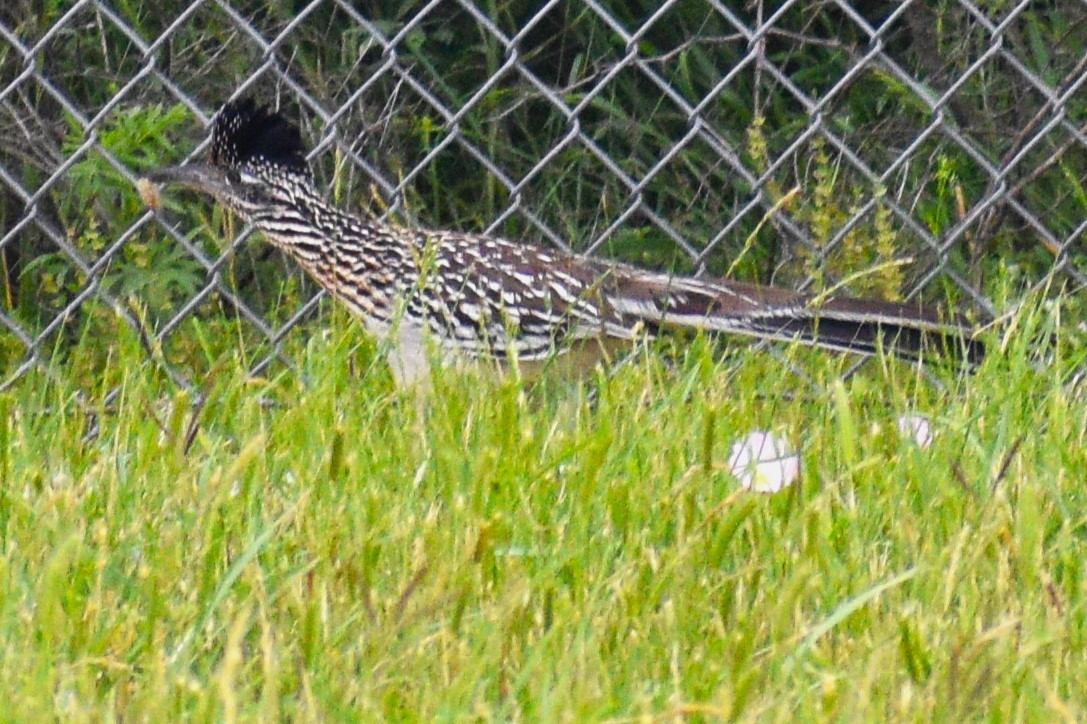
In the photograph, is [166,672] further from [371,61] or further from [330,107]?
[371,61]

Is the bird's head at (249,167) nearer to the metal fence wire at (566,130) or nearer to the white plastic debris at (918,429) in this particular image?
the metal fence wire at (566,130)

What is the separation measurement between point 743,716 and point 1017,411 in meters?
1.36

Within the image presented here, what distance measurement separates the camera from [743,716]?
6.75ft

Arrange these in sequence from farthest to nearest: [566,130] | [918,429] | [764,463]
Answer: [566,130] → [918,429] → [764,463]

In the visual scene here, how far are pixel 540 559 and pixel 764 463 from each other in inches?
20.2

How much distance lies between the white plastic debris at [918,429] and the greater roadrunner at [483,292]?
34 centimetres

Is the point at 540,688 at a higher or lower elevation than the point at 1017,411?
lower

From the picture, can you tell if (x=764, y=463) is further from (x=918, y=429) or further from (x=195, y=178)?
(x=195, y=178)

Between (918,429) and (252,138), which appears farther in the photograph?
(252,138)

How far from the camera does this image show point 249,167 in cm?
417

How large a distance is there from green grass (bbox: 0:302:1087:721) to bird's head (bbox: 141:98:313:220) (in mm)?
774

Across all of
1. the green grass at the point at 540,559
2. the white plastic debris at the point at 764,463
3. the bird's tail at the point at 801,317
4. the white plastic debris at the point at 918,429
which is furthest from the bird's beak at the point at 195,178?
the white plastic debris at the point at 918,429

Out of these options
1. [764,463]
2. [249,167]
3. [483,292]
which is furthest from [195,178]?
[764,463]

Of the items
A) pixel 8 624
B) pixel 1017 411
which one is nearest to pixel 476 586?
pixel 8 624
